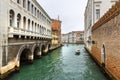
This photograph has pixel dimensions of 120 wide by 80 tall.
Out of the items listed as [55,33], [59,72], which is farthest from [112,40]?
[55,33]

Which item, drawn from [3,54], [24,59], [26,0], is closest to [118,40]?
[3,54]

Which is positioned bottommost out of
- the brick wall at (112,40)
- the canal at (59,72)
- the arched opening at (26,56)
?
the canal at (59,72)

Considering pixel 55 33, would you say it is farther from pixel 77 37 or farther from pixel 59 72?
pixel 77 37

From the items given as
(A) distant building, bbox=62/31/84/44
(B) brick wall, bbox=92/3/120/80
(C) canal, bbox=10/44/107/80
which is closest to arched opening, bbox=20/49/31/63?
(C) canal, bbox=10/44/107/80

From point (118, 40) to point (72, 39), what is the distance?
4503 inches

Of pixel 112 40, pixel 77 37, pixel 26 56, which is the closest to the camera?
pixel 112 40

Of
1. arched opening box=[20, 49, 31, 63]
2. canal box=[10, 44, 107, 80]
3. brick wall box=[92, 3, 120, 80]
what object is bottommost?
canal box=[10, 44, 107, 80]

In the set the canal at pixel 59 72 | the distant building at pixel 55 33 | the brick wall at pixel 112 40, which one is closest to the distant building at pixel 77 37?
the distant building at pixel 55 33

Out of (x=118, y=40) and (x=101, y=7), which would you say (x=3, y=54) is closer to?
(x=118, y=40)

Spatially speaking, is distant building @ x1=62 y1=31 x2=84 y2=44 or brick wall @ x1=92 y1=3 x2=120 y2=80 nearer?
brick wall @ x1=92 y1=3 x2=120 y2=80

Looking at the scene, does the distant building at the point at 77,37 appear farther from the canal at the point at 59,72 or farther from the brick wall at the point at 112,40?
the brick wall at the point at 112,40

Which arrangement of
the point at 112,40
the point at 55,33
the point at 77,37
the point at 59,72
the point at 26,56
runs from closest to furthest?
the point at 112,40
the point at 59,72
the point at 26,56
the point at 55,33
the point at 77,37

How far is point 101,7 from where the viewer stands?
26.9m

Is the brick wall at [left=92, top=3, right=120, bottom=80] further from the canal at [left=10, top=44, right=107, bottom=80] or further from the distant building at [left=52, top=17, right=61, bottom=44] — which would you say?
the distant building at [left=52, top=17, right=61, bottom=44]
